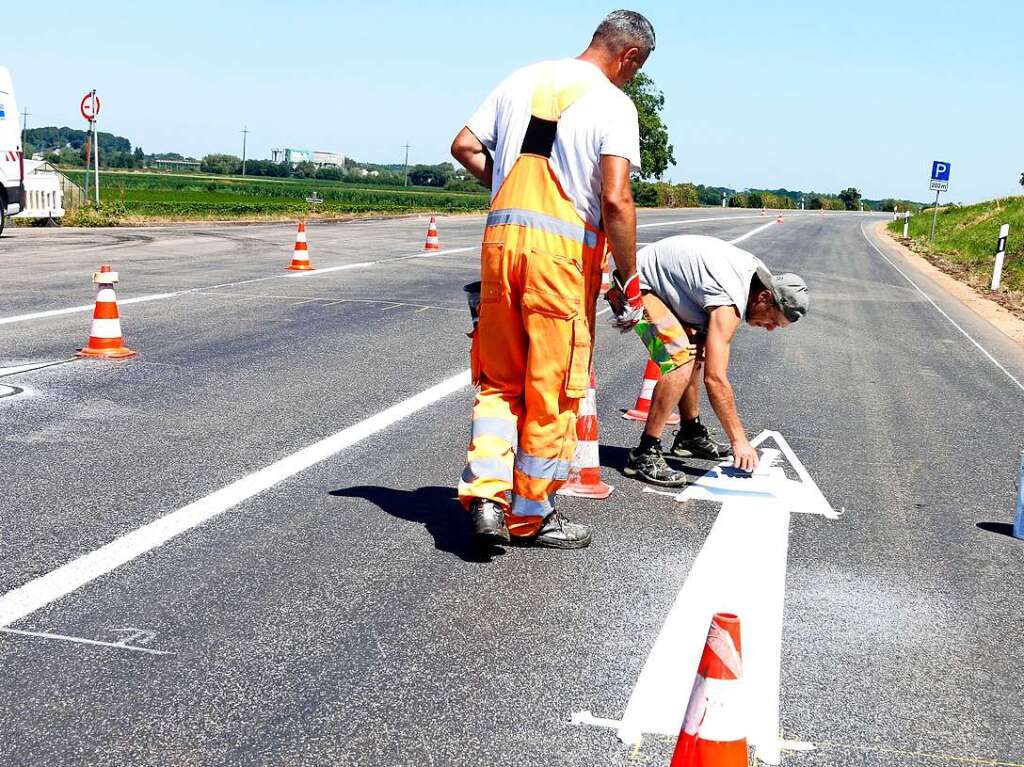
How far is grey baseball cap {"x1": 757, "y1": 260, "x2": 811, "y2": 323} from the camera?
5.95 metres

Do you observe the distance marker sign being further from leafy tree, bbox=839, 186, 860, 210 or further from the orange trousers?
leafy tree, bbox=839, 186, 860, 210

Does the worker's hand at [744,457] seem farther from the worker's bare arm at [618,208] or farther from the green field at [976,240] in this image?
the green field at [976,240]

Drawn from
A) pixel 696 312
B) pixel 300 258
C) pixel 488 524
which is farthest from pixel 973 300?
pixel 488 524

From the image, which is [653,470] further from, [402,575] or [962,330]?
[962,330]

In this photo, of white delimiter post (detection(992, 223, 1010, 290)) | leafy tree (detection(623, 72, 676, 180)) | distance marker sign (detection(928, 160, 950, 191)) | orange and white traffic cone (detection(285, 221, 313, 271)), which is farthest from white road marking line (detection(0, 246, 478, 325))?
leafy tree (detection(623, 72, 676, 180))

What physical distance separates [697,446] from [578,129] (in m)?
2.75

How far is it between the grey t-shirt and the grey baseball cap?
0.32ft

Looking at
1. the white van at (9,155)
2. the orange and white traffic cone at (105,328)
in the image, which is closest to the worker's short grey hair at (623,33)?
the orange and white traffic cone at (105,328)

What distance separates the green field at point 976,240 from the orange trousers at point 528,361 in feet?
66.1

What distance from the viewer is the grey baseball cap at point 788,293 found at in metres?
5.95

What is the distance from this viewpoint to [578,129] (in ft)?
14.9

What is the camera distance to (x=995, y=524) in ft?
18.9

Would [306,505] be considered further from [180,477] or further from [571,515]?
[571,515]

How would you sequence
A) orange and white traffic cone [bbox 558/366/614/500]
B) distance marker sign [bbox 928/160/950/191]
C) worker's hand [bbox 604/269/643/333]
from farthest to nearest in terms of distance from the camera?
distance marker sign [bbox 928/160/950/191] < orange and white traffic cone [bbox 558/366/614/500] < worker's hand [bbox 604/269/643/333]
